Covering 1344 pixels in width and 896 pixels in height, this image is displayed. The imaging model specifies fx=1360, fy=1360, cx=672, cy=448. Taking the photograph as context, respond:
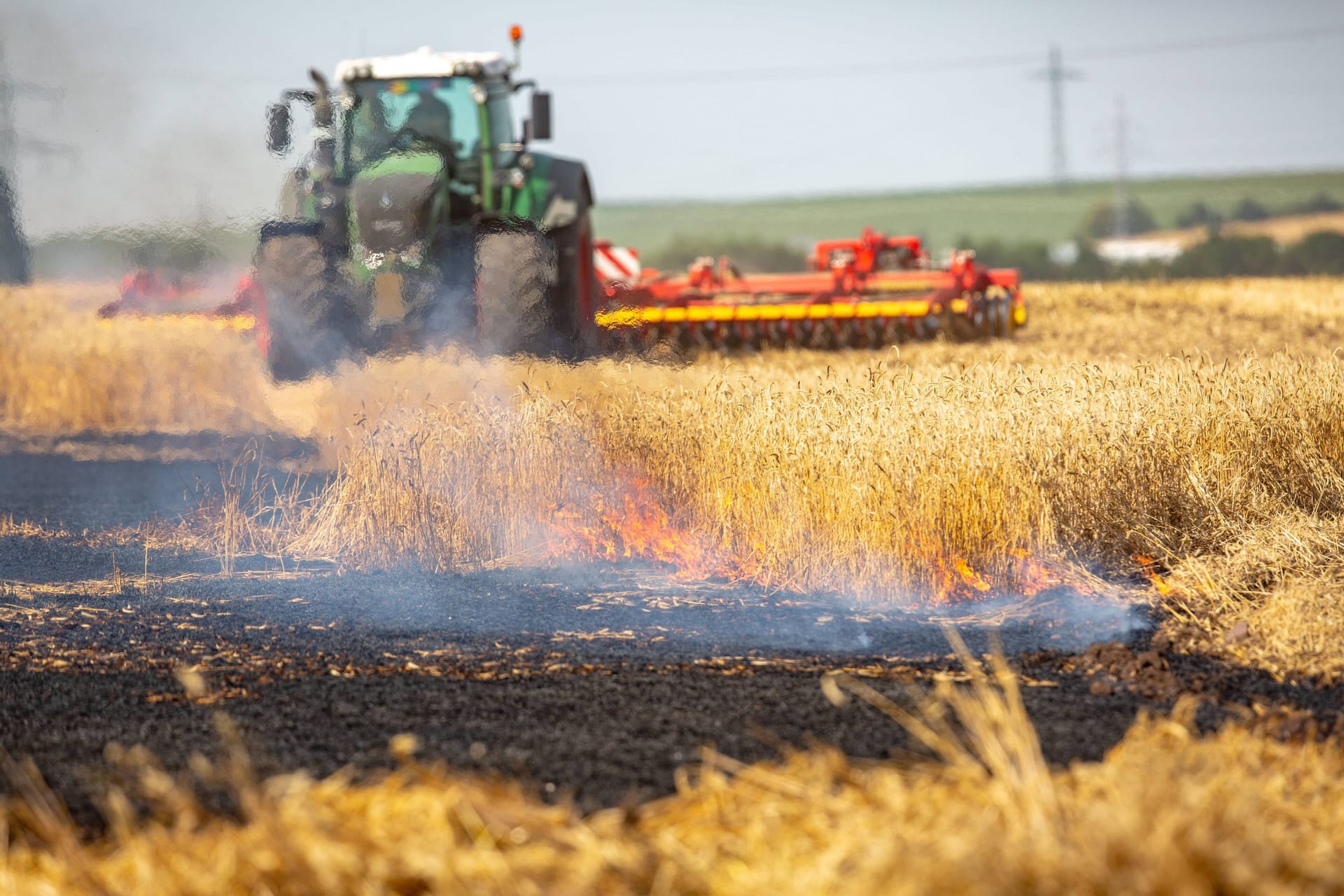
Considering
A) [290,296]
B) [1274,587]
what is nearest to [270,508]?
[290,296]

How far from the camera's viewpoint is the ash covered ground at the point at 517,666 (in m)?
3.94

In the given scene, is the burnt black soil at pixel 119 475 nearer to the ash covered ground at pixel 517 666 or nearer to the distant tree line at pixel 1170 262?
the ash covered ground at pixel 517 666

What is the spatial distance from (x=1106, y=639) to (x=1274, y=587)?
773mm

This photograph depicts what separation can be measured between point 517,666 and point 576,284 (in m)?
7.76

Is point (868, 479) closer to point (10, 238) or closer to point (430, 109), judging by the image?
point (430, 109)

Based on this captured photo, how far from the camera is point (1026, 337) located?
1744cm

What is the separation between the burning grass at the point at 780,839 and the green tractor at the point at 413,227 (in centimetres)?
699

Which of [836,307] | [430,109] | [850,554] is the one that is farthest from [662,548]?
[836,307]

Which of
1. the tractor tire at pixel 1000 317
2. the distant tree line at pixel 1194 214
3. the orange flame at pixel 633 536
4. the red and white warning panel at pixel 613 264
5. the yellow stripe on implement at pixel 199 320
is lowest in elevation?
the orange flame at pixel 633 536

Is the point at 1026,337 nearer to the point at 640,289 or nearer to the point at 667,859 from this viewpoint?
the point at 640,289

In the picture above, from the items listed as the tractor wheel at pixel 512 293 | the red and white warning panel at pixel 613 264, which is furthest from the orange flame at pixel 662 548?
the red and white warning panel at pixel 613 264

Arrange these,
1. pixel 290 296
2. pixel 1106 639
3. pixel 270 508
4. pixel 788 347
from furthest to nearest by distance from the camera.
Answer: pixel 788 347 < pixel 290 296 < pixel 270 508 < pixel 1106 639

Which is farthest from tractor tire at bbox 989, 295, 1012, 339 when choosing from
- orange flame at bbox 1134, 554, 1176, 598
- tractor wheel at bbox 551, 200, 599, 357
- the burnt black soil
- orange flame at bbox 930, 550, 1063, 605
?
orange flame at bbox 930, 550, 1063, 605

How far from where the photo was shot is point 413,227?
10.4m
